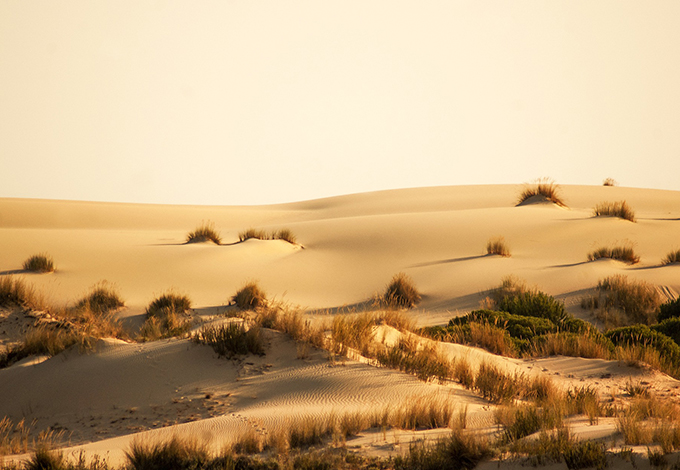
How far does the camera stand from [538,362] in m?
8.50

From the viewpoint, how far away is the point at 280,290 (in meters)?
14.7

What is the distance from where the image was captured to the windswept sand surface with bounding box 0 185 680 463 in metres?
6.04

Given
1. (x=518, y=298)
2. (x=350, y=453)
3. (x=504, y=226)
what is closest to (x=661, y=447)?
(x=350, y=453)

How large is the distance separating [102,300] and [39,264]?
3179 millimetres

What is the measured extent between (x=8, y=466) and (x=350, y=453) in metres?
2.55

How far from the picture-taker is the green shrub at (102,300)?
12125mm

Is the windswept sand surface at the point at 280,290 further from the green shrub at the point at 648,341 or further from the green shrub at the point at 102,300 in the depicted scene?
the green shrub at the point at 648,341

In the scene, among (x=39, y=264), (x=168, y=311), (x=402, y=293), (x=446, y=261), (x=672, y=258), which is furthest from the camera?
(x=446, y=261)

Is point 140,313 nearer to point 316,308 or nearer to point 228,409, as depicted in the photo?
point 316,308

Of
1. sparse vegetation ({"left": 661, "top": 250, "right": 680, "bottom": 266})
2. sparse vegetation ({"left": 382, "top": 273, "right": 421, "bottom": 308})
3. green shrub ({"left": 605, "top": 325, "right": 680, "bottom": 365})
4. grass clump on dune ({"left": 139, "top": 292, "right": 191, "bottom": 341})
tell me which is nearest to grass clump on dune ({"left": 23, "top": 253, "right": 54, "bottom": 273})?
grass clump on dune ({"left": 139, "top": 292, "right": 191, "bottom": 341})

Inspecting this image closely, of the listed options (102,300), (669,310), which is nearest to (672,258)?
(669,310)

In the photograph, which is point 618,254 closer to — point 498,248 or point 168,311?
point 498,248

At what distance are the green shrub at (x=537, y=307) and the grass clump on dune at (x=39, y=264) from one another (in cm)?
1114

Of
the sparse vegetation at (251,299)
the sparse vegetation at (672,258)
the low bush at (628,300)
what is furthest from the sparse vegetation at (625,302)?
the sparse vegetation at (251,299)
